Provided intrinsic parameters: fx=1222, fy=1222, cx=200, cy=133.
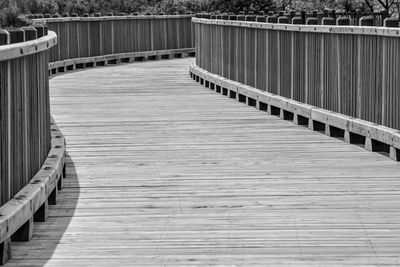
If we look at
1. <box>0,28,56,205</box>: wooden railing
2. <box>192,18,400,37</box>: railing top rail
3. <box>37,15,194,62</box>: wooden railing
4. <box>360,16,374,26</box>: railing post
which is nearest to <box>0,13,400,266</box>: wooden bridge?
<box>0,28,56,205</box>: wooden railing

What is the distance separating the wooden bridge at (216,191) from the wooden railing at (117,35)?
35.5 ft

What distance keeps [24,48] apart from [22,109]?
47 centimetres

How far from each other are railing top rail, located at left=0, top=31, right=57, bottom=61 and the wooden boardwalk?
1.31m

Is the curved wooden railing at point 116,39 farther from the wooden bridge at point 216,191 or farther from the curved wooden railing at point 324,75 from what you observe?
the wooden bridge at point 216,191

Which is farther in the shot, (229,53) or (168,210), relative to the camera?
(229,53)

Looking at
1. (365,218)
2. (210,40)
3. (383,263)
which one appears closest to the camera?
(383,263)

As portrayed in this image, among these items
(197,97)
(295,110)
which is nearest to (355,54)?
(295,110)

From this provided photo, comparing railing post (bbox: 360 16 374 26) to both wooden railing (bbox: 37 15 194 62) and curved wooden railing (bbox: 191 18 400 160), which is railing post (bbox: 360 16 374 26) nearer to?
curved wooden railing (bbox: 191 18 400 160)

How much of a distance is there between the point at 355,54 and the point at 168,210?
16.9 feet

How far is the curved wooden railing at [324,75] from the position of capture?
43.2 feet

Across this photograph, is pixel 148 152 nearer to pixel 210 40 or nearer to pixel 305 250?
pixel 305 250

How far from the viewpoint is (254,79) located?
65.2 ft

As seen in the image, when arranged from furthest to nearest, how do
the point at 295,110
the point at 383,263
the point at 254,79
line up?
the point at 254,79 < the point at 295,110 < the point at 383,263

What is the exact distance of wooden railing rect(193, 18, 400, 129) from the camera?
43.2 feet
